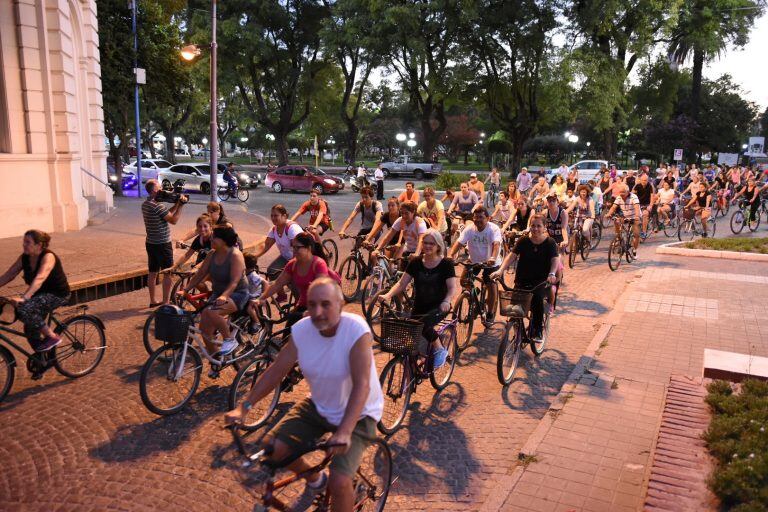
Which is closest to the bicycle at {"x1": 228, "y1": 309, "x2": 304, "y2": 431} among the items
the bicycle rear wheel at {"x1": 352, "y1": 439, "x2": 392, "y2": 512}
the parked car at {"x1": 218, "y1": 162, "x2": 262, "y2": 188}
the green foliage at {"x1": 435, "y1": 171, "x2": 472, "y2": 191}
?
the bicycle rear wheel at {"x1": 352, "y1": 439, "x2": 392, "y2": 512}

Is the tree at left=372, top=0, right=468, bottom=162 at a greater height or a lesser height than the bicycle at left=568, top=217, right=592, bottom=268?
greater

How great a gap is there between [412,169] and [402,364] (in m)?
42.2

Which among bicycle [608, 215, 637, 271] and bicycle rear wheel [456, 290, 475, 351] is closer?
bicycle rear wheel [456, 290, 475, 351]

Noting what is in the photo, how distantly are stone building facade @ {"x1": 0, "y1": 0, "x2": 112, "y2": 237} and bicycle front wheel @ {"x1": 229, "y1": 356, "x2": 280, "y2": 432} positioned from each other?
11.7 m

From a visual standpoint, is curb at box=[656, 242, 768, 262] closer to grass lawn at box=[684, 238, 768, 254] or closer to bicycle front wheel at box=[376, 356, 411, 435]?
grass lawn at box=[684, 238, 768, 254]

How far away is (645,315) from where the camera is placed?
9602 millimetres

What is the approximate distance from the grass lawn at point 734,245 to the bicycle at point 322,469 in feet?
→ 46.2

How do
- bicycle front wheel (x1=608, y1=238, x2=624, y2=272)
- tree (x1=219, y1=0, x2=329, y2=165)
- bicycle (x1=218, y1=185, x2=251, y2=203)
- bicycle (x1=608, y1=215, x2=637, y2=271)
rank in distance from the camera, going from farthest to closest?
tree (x1=219, y1=0, x2=329, y2=165), bicycle (x1=218, y1=185, x2=251, y2=203), bicycle (x1=608, y1=215, x2=637, y2=271), bicycle front wheel (x1=608, y1=238, x2=624, y2=272)

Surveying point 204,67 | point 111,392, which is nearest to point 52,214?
point 111,392

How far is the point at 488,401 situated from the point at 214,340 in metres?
2.90

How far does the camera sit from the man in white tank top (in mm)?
3223

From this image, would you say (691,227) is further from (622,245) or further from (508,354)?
(508,354)

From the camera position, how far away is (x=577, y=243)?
1436 centimetres

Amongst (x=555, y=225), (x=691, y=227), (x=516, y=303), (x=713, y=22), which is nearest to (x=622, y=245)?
(x=555, y=225)
